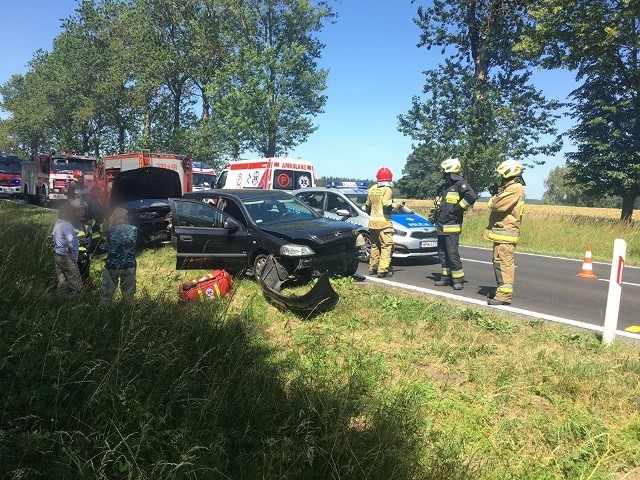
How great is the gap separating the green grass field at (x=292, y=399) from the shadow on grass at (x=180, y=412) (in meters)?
0.01

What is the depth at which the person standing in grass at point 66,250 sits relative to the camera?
18.0 feet

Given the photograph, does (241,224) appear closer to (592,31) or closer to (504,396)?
(504,396)

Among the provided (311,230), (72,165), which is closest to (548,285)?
(311,230)

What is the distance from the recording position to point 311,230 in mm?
7117

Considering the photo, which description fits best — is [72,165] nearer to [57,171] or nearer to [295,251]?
[57,171]

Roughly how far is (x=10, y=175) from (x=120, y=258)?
101ft

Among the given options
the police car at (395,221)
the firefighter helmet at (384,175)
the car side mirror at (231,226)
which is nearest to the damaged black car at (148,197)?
the police car at (395,221)

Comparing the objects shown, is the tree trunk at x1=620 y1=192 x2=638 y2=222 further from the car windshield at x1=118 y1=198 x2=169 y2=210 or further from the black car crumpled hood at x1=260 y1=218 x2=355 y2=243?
the car windshield at x1=118 y1=198 x2=169 y2=210

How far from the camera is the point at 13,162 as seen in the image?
3027 cm

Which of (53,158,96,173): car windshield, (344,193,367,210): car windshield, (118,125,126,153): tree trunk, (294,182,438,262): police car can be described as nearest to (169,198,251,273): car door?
(294,182,438,262): police car

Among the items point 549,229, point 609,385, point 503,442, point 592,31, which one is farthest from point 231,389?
point 592,31

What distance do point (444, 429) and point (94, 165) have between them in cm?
2508

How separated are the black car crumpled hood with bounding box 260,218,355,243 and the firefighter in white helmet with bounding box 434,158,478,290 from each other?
148 cm

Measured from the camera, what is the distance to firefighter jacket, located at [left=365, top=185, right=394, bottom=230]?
8.23 meters
